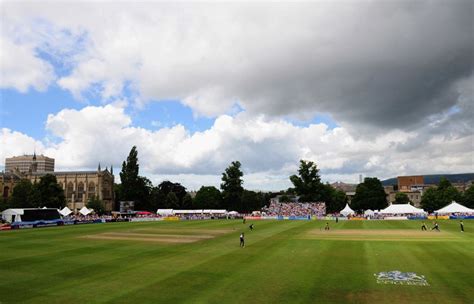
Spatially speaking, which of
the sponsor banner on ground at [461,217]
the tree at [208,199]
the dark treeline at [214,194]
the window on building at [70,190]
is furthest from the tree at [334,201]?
the window on building at [70,190]

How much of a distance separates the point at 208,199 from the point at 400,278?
395 feet

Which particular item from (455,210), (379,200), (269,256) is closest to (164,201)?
(379,200)

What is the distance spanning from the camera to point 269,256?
96.4 ft

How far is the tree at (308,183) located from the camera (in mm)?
116512

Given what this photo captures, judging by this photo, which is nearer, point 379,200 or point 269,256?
point 269,256

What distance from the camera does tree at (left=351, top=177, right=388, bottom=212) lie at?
397 ft

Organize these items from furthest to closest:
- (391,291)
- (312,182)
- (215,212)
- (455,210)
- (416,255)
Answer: (312,182) < (215,212) < (455,210) < (416,255) < (391,291)

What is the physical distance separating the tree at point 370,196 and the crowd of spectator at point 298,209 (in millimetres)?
23123

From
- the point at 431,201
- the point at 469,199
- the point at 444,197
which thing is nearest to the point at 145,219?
the point at 444,197

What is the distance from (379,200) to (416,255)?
98059mm

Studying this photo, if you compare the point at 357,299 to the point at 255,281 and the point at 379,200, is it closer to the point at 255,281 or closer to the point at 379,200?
the point at 255,281

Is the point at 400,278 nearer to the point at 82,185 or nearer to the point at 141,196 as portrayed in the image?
the point at 141,196

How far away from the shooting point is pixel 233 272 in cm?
2312

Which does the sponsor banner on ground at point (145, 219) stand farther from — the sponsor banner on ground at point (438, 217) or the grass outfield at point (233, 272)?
the sponsor banner on ground at point (438, 217)
